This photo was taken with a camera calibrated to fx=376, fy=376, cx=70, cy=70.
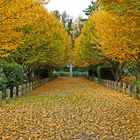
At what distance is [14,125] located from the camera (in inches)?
515

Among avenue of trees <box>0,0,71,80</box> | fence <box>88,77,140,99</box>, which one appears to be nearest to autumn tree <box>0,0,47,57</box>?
avenue of trees <box>0,0,71,80</box>

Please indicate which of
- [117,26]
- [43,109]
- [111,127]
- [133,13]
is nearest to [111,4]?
[133,13]

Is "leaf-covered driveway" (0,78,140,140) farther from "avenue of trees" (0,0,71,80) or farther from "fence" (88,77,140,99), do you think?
"fence" (88,77,140,99)

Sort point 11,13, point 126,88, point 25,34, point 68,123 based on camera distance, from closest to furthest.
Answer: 1. point 68,123
2. point 11,13
3. point 126,88
4. point 25,34

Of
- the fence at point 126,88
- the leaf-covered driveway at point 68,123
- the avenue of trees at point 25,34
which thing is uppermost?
the avenue of trees at point 25,34

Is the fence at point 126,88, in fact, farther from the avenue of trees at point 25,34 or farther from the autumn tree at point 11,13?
the autumn tree at point 11,13

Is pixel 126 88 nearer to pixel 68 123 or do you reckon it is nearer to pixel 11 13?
pixel 11 13

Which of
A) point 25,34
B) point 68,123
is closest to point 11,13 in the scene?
point 68,123

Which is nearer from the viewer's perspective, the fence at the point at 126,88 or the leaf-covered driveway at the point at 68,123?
the leaf-covered driveway at the point at 68,123

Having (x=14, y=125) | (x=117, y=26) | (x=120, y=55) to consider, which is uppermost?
(x=117, y=26)

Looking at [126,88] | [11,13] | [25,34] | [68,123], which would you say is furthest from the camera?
[25,34]

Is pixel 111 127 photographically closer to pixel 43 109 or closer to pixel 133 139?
pixel 133 139

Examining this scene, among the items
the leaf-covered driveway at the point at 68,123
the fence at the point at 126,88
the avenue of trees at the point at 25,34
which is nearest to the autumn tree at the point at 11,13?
the avenue of trees at the point at 25,34

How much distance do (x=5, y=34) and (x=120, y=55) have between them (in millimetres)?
11442
